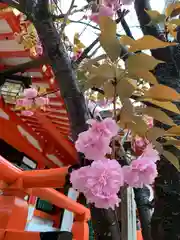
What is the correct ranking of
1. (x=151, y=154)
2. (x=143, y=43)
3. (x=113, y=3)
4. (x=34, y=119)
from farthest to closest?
(x=34, y=119), (x=113, y=3), (x=151, y=154), (x=143, y=43)

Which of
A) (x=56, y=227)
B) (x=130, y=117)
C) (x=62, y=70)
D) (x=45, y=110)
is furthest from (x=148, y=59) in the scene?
(x=56, y=227)

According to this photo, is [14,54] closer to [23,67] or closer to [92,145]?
[23,67]

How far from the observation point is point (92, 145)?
0.64 meters

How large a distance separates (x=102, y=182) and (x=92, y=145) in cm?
8

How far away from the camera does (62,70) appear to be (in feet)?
2.45

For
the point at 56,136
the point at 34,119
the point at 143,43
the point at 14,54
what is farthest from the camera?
the point at 56,136

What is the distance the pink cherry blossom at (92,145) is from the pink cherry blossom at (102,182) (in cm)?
2

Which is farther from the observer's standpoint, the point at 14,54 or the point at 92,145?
the point at 14,54

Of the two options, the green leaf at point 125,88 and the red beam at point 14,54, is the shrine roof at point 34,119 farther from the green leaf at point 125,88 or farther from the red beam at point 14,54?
the green leaf at point 125,88

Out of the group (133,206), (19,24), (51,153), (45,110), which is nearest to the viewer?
(133,206)

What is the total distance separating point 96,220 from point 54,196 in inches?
39.2

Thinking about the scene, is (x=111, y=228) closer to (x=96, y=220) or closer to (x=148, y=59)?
(x=96, y=220)

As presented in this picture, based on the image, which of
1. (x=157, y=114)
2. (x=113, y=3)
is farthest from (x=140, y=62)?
(x=113, y=3)

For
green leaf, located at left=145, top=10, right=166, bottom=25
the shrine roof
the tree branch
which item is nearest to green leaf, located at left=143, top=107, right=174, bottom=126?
green leaf, located at left=145, top=10, right=166, bottom=25
